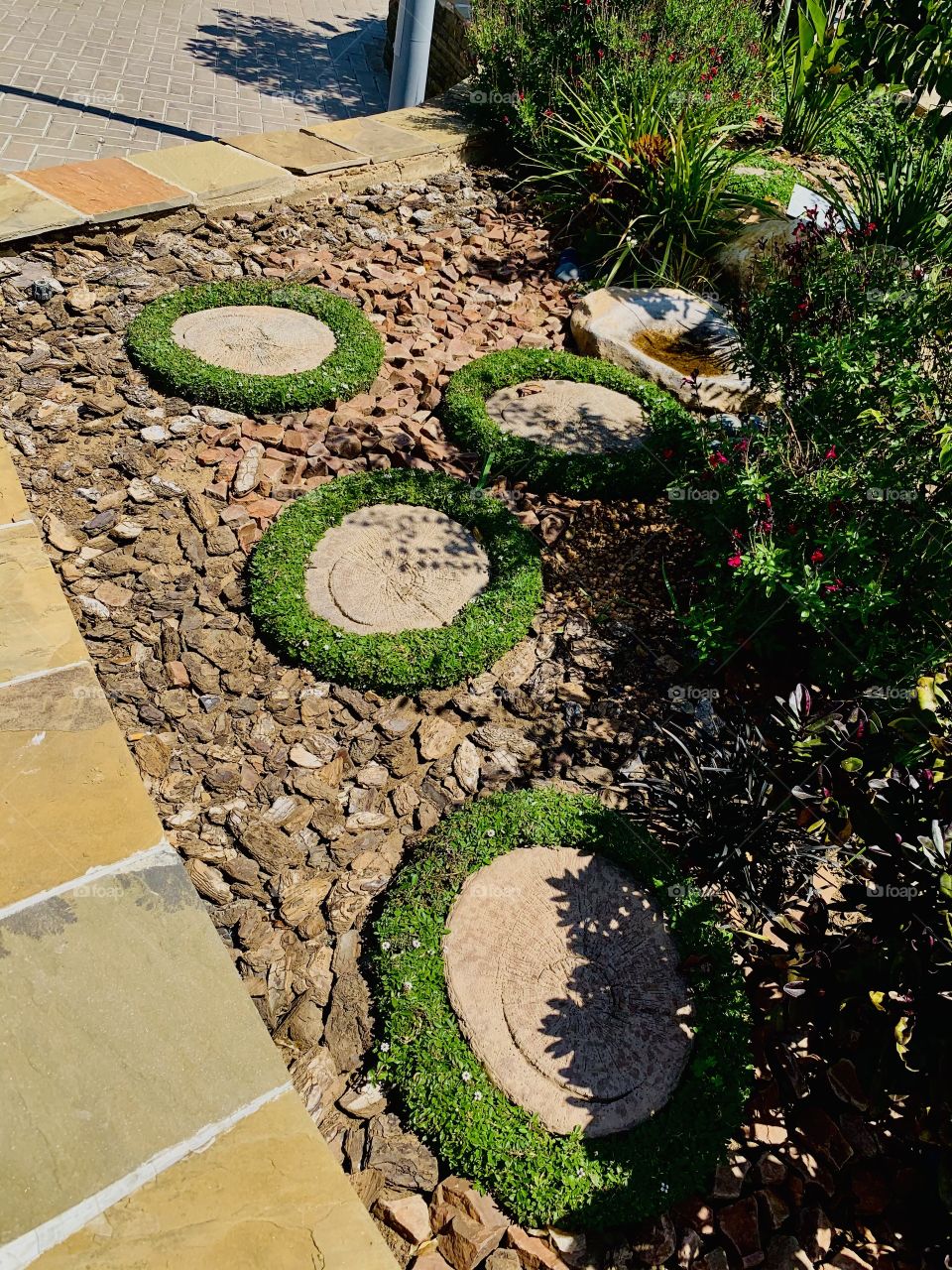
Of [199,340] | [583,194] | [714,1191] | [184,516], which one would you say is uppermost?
[583,194]

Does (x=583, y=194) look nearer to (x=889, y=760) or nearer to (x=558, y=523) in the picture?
(x=558, y=523)

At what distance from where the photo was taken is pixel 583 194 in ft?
21.1

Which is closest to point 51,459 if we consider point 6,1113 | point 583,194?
point 6,1113

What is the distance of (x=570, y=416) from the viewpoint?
4.82 meters

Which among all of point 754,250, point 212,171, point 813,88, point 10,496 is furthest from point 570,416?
point 813,88

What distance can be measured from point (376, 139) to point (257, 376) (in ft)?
10.9

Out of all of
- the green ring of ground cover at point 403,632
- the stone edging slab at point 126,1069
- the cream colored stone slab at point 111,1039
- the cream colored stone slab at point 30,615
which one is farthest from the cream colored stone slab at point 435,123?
the cream colored stone slab at point 111,1039

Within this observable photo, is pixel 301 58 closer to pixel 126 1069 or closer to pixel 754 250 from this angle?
pixel 754 250

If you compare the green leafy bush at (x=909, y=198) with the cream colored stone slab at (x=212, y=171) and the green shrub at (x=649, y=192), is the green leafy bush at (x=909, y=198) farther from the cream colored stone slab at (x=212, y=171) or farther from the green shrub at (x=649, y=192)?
the cream colored stone slab at (x=212, y=171)

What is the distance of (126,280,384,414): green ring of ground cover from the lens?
460 cm

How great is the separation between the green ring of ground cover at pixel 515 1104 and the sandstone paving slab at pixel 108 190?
4570 millimetres

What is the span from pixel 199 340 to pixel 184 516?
4.35ft

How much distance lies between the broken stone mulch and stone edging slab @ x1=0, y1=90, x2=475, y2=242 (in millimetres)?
168

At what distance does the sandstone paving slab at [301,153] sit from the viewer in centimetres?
638
